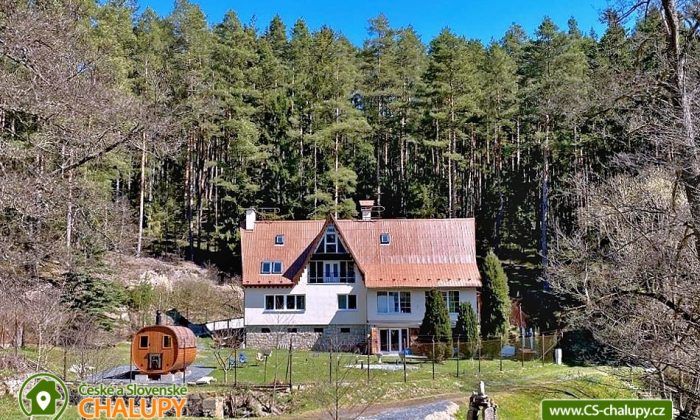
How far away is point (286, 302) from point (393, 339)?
222 inches

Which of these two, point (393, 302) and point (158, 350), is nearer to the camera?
point (158, 350)

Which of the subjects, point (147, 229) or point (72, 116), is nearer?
point (72, 116)

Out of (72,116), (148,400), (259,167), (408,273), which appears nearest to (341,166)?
(259,167)

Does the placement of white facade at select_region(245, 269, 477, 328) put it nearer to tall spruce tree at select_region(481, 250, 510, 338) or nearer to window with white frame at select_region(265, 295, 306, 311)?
window with white frame at select_region(265, 295, 306, 311)

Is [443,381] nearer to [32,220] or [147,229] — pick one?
[32,220]

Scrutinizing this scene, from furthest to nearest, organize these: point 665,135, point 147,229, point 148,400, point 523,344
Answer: point 147,229 < point 523,344 < point 148,400 < point 665,135

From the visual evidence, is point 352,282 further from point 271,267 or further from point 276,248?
point 276,248

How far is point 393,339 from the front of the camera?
3034 centimetres

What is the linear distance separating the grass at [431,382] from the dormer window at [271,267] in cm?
707

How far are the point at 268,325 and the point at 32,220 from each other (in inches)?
904

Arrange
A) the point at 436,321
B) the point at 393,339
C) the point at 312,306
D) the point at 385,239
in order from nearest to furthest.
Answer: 1. the point at 436,321
2. the point at 393,339
3. the point at 312,306
4. the point at 385,239

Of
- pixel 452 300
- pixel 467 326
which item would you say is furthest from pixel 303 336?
pixel 467 326

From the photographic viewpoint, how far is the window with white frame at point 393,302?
3086 centimetres

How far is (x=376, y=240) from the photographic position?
32969 millimetres
